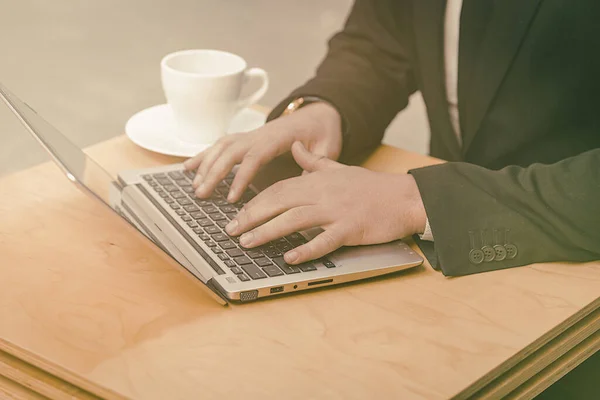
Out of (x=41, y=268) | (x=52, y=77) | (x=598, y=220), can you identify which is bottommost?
(x=52, y=77)

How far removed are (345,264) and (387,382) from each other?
7.3 inches

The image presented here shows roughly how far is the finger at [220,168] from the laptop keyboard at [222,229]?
13 millimetres

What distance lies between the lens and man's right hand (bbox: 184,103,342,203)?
0.92 m

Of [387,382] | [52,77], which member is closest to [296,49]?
[52,77]

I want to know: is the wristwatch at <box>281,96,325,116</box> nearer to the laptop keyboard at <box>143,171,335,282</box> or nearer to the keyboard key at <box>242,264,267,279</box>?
the laptop keyboard at <box>143,171,335,282</box>

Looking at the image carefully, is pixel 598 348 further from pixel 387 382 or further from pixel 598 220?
pixel 387 382

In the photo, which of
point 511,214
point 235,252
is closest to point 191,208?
point 235,252

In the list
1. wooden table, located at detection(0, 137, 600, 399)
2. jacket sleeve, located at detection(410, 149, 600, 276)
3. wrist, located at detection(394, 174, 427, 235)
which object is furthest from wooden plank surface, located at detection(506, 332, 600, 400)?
wrist, located at detection(394, 174, 427, 235)

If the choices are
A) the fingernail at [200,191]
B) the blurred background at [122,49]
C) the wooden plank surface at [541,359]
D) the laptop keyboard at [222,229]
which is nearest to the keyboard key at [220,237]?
the laptop keyboard at [222,229]

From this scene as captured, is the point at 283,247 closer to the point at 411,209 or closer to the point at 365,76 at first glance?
the point at 411,209

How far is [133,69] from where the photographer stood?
245 cm

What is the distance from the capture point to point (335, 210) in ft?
2.72

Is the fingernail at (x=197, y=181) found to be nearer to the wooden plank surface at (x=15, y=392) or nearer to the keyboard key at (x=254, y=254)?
the keyboard key at (x=254, y=254)

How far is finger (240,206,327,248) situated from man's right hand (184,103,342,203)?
116mm
